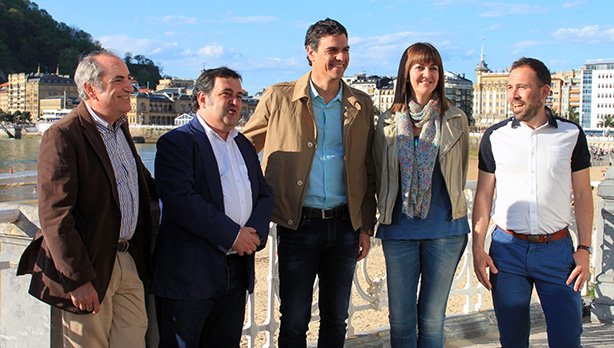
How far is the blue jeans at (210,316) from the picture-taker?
8.45 ft

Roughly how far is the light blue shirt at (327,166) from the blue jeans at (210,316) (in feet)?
1.79

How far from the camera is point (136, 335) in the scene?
2.46 m

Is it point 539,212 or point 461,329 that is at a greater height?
point 539,212

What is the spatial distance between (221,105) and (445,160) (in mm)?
1216

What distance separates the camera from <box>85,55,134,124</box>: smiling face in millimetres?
2336

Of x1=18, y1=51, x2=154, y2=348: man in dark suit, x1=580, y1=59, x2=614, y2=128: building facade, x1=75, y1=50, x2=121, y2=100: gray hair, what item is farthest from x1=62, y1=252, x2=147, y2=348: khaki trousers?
x1=580, y1=59, x2=614, y2=128: building facade

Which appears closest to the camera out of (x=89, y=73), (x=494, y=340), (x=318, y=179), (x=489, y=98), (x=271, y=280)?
(x=89, y=73)

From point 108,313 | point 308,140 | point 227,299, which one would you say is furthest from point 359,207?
point 108,313

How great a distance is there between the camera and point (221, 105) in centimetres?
268

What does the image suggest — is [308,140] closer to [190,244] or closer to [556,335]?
[190,244]

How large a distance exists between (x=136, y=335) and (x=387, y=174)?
151 centimetres

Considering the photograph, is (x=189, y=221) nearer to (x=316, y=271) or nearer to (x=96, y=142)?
(x=96, y=142)

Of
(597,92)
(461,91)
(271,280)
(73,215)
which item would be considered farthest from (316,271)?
(461,91)

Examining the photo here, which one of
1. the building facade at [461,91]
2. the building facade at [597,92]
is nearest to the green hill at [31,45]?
the building facade at [461,91]
